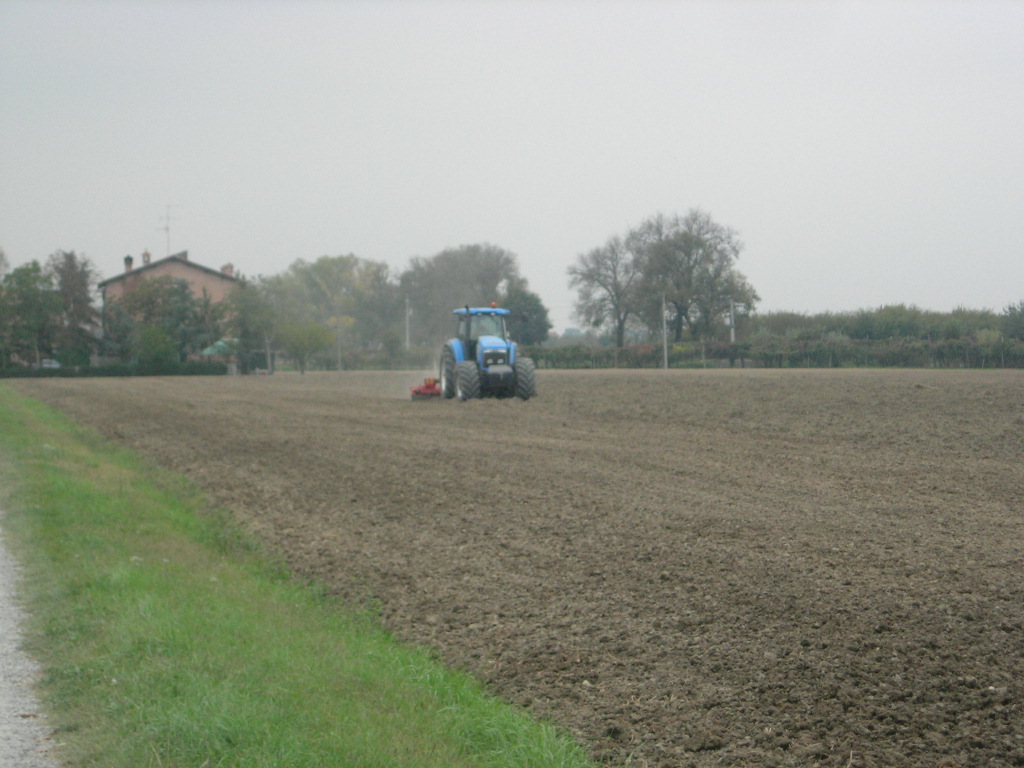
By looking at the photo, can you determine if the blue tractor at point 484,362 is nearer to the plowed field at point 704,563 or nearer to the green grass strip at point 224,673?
the plowed field at point 704,563

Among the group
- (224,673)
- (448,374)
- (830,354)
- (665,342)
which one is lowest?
(224,673)

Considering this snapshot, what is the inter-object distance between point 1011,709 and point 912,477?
722 centimetres

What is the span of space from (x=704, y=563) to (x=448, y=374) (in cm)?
1835

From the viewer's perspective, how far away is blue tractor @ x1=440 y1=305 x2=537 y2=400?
78.8 feet

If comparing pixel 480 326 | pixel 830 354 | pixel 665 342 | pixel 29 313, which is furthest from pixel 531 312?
pixel 480 326

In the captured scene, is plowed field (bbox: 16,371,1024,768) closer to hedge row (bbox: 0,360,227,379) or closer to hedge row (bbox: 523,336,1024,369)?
hedge row (bbox: 523,336,1024,369)

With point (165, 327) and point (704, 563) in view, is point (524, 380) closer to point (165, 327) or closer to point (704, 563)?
point (704, 563)

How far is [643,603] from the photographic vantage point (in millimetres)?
6426

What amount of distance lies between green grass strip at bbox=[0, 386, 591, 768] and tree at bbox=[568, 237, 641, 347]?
60.2 metres

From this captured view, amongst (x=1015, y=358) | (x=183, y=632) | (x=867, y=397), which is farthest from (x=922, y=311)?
(x=183, y=632)

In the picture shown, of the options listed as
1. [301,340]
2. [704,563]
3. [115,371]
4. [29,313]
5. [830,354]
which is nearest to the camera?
[704,563]

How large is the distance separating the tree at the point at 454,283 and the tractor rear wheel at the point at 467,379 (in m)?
54.0

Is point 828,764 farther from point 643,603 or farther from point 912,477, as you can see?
point 912,477

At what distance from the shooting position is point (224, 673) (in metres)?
5.52
